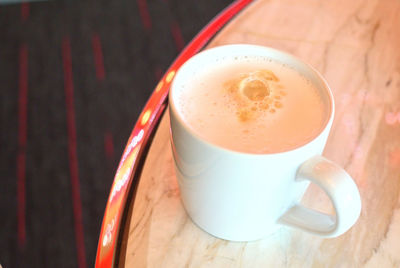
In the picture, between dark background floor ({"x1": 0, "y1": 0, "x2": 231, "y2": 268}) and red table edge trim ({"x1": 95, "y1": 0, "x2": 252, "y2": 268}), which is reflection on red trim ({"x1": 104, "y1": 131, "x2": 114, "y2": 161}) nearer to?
dark background floor ({"x1": 0, "y1": 0, "x2": 231, "y2": 268})

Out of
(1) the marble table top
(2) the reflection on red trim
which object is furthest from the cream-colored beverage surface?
(2) the reflection on red trim

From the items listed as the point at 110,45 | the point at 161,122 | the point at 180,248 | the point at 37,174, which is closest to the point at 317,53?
the point at 161,122

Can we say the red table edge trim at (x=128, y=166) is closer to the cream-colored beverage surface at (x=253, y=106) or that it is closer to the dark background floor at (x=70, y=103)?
the cream-colored beverage surface at (x=253, y=106)

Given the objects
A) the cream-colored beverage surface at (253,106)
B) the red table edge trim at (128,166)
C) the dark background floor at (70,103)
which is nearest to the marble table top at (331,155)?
the red table edge trim at (128,166)

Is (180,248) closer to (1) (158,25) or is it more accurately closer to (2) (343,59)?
(2) (343,59)

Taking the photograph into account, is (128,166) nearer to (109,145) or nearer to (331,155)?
(331,155)
